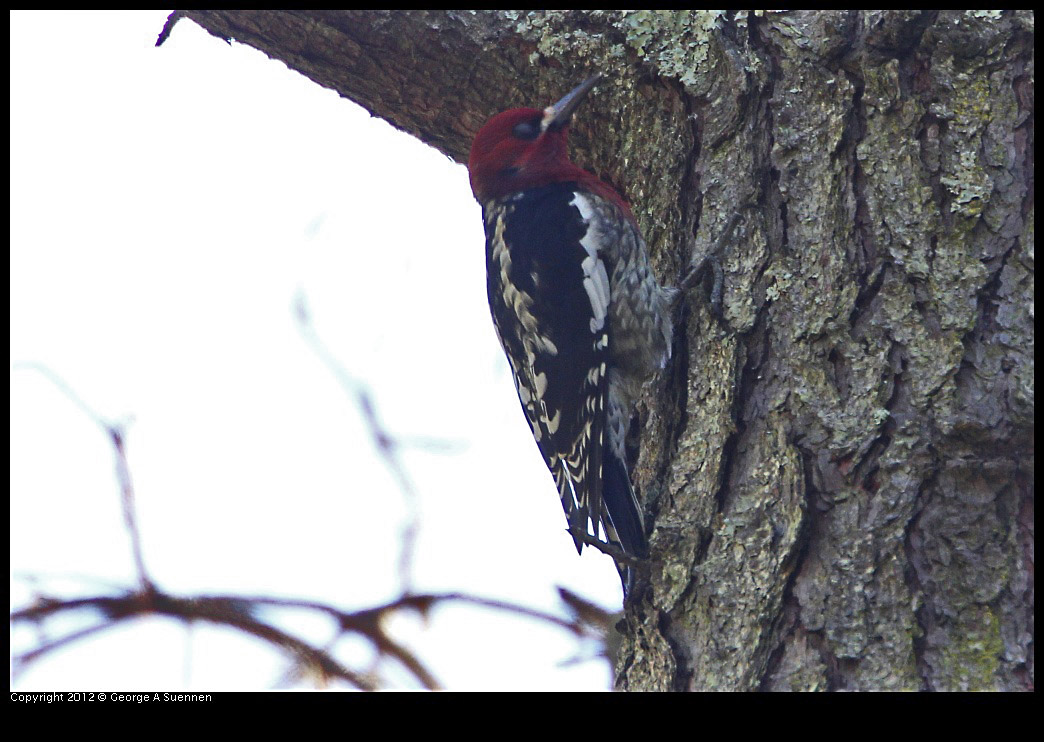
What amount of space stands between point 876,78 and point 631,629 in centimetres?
152

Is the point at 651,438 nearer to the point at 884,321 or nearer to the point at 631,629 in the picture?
the point at 631,629

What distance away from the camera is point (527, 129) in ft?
10.2

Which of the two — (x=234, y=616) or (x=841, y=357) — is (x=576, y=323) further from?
(x=234, y=616)

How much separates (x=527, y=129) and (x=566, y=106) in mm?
238

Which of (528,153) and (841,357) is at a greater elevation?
(528,153)

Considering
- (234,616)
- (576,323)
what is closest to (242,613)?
(234,616)

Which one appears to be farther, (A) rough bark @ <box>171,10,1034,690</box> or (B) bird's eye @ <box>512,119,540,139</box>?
(B) bird's eye @ <box>512,119,540,139</box>

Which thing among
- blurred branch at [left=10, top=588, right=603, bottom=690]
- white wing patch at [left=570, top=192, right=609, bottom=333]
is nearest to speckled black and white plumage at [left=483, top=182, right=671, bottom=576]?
white wing patch at [left=570, top=192, right=609, bottom=333]

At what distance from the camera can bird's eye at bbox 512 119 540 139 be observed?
3.08 metres

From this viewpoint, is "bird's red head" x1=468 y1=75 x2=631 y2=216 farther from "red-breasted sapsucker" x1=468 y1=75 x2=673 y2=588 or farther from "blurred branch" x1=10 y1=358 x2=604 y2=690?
"blurred branch" x1=10 y1=358 x2=604 y2=690

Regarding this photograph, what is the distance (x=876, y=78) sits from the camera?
2312 mm

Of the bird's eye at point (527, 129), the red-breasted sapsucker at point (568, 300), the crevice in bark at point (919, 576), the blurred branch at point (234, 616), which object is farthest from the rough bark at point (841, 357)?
the blurred branch at point (234, 616)

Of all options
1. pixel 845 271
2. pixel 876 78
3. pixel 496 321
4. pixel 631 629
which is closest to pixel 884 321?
pixel 845 271

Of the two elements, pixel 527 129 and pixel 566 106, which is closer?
pixel 566 106
